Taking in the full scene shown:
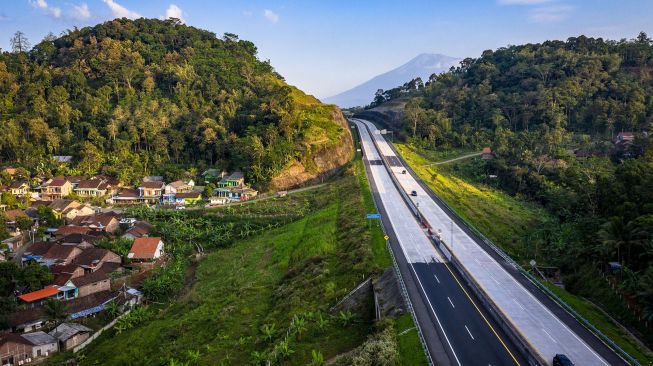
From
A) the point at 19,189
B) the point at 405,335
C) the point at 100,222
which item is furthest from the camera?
the point at 19,189

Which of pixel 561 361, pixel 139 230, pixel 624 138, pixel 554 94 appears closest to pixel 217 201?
pixel 139 230

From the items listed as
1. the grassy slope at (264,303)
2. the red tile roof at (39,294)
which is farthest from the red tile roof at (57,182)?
the grassy slope at (264,303)

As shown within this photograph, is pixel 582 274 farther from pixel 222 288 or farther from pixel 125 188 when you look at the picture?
pixel 125 188

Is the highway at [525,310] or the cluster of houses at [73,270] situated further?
the cluster of houses at [73,270]

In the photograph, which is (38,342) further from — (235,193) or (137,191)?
(137,191)

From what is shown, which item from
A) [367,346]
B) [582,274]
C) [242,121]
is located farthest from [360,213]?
[242,121]

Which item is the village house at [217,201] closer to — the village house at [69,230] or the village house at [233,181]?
the village house at [233,181]

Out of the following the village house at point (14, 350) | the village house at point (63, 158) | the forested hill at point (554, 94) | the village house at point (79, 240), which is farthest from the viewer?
the forested hill at point (554, 94)

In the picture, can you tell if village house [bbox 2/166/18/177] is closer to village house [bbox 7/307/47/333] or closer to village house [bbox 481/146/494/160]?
village house [bbox 7/307/47/333]
